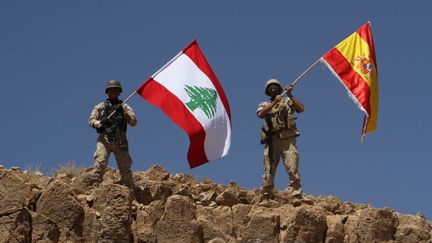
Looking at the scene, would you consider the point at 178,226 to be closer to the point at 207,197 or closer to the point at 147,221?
the point at 147,221

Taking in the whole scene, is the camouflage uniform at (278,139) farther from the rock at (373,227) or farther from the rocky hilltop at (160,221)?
the rock at (373,227)

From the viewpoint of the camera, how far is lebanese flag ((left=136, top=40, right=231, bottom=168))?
667 inches

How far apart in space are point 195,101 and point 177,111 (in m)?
0.37

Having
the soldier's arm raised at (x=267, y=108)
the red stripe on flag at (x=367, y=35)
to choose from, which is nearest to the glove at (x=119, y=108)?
the soldier's arm raised at (x=267, y=108)

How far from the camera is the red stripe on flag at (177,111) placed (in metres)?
16.8

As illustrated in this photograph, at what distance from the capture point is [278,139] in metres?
17.3

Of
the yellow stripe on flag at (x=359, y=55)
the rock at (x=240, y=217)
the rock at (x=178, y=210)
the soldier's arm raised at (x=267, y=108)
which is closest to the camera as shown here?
the rock at (x=178, y=210)

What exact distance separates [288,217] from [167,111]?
3411 millimetres

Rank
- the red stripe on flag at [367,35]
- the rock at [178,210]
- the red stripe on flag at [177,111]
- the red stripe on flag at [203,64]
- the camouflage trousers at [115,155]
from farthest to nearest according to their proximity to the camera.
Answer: the red stripe on flag at [367,35] → the red stripe on flag at [203,64] → the red stripe on flag at [177,111] → the camouflage trousers at [115,155] → the rock at [178,210]

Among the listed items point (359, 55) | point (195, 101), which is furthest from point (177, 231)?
point (359, 55)

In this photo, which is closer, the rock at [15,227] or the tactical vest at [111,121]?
the rock at [15,227]

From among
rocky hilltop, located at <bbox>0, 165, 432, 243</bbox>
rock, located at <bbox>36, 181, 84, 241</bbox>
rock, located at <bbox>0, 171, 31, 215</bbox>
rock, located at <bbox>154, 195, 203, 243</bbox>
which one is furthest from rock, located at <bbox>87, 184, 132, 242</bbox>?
rock, located at <bbox>0, 171, 31, 215</bbox>

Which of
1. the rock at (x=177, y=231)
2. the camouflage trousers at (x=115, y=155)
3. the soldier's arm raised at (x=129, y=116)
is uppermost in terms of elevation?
the soldier's arm raised at (x=129, y=116)

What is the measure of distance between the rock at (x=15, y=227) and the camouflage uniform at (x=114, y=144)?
2.39 metres
